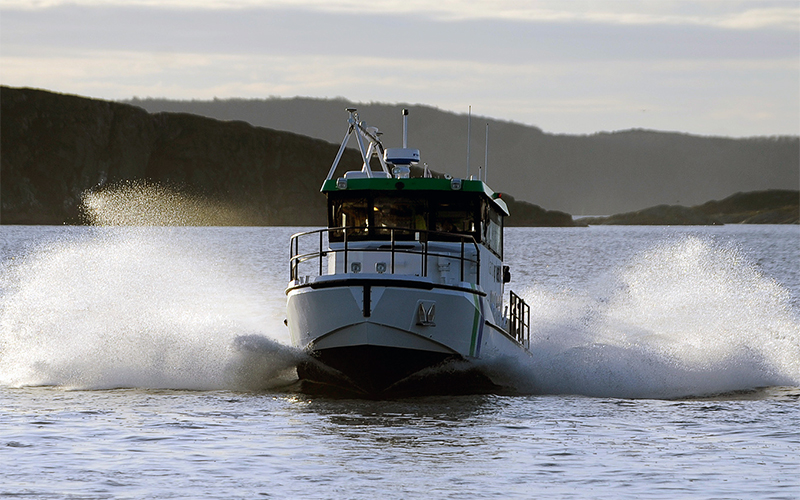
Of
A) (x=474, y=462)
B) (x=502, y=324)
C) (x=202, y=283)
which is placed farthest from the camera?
(x=202, y=283)

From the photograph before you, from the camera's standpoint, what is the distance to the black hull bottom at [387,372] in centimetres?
1576

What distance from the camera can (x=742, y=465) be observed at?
1130 centimetres

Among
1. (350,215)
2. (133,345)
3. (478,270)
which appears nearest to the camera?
(478,270)

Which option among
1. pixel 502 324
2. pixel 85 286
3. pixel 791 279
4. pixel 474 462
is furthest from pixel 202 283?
pixel 474 462

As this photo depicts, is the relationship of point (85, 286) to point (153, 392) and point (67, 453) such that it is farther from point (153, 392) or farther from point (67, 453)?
point (67, 453)

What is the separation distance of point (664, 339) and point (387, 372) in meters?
12.9

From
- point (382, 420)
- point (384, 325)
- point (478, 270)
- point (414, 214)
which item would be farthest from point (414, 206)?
point (382, 420)

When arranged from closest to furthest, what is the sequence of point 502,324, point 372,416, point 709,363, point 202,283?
point 372,416
point 502,324
point 709,363
point 202,283

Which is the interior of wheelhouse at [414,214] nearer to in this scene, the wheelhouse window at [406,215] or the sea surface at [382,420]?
the wheelhouse window at [406,215]

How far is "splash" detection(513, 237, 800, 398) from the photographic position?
59.6ft

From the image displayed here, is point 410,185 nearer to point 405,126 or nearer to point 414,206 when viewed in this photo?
point 414,206

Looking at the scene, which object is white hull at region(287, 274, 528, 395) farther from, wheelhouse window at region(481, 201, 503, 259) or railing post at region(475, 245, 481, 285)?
wheelhouse window at region(481, 201, 503, 259)

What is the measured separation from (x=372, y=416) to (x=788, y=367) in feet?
33.6

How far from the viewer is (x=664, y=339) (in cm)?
2661
